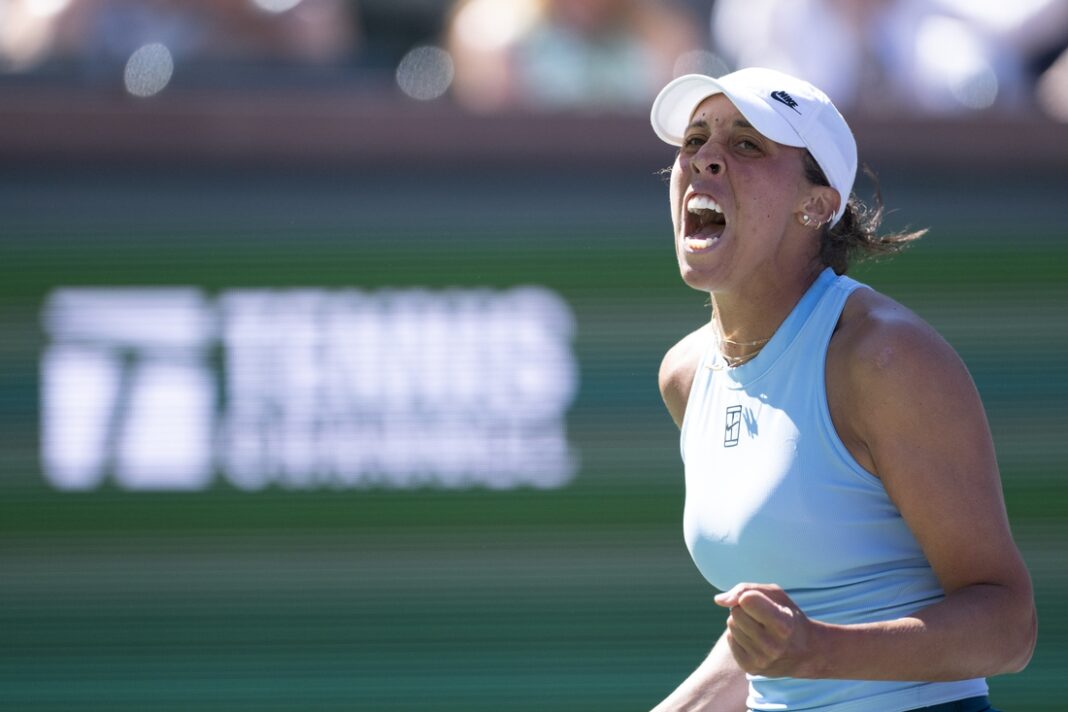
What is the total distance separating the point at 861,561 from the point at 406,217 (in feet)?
10.2

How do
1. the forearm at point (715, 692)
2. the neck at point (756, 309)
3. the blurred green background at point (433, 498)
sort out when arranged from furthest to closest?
the blurred green background at point (433, 498) < the forearm at point (715, 692) < the neck at point (756, 309)

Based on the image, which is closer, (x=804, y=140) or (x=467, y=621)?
(x=804, y=140)

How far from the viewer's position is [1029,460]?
5.08 m

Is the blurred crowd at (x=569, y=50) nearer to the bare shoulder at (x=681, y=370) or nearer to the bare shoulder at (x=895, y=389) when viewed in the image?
the bare shoulder at (x=681, y=370)

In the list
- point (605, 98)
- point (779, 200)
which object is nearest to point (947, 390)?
point (779, 200)

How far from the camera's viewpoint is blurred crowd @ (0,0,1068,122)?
18.7ft

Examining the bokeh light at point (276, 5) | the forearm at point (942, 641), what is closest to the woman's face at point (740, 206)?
the forearm at point (942, 641)

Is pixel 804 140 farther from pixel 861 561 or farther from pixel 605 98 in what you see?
pixel 605 98

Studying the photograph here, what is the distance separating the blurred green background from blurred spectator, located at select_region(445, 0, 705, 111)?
82cm

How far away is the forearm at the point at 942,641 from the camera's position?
2016mm

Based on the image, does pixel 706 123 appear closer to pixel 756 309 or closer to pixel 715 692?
pixel 756 309

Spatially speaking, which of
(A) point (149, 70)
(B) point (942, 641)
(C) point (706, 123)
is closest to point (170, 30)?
(A) point (149, 70)

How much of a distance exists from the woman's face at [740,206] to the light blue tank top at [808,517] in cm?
10

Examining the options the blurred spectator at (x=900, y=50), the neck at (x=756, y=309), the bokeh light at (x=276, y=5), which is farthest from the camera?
the bokeh light at (x=276, y=5)
